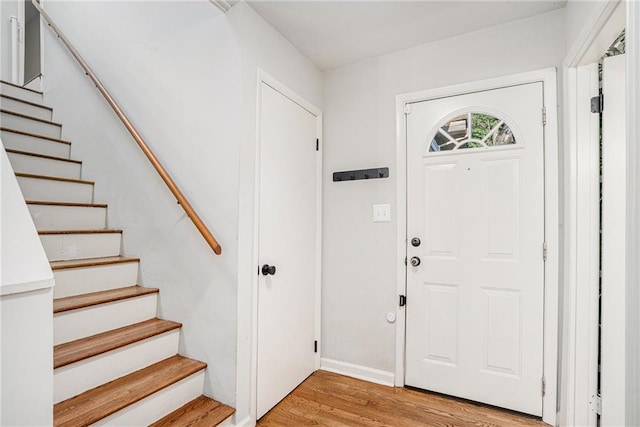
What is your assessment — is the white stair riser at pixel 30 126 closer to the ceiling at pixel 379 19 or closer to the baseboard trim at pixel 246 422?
the ceiling at pixel 379 19

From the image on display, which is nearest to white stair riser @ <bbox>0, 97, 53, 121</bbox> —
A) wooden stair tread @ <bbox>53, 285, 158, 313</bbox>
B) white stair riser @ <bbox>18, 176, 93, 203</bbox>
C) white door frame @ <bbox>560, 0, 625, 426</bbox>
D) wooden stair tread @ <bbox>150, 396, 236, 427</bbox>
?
white stair riser @ <bbox>18, 176, 93, 203</bbox>

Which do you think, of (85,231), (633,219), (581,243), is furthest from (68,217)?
(581,243)

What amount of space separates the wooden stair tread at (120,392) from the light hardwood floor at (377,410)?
0.61 meters

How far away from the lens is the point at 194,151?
188cm

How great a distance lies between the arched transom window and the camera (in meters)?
2.01

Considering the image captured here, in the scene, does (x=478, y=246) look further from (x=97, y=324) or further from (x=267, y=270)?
(x=97, y=324)

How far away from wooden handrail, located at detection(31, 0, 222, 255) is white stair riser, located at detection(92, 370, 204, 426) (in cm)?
75

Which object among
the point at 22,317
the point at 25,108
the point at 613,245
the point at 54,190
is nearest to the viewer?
the point at 22,317

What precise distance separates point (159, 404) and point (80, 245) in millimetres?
1204

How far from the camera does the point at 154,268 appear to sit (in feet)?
6.68

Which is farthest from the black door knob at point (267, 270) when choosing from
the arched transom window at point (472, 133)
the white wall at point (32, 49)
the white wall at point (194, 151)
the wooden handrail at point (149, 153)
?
the white wall at point (32, 49)

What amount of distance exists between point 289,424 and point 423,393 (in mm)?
952

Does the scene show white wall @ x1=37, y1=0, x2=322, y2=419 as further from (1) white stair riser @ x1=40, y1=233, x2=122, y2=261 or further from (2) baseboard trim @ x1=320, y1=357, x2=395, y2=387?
(2) baseboard trim @ x1=320, y1=357, x2=395, y2=387

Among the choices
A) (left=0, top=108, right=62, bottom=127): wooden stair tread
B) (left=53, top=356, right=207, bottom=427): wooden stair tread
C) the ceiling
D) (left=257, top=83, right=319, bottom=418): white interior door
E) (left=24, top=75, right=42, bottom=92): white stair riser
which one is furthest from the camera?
(left=24, top=75, right=42, bottom=92): white stair riser
